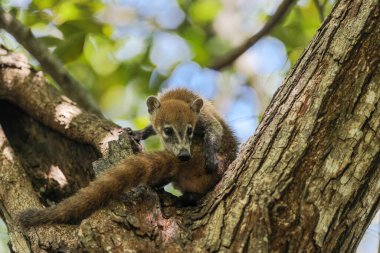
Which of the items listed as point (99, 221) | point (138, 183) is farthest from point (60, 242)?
point (138, 183)

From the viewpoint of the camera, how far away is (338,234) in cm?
368

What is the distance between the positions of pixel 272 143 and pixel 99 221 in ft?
4.54

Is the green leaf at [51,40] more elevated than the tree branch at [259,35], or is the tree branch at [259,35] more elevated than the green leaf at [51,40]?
the tree branch at [259,35]

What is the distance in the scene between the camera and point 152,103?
6898 mm

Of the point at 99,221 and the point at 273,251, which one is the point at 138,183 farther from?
the point at 273,251

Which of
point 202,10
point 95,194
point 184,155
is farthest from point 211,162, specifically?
point 202,10

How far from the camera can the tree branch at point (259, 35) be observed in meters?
6.35

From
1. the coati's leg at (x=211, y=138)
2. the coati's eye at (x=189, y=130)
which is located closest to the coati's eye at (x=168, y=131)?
the coati's eye at (x=189, y=130)

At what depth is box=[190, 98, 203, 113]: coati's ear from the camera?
6.64 metres

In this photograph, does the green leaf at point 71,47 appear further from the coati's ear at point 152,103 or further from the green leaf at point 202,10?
the green leaf at point 202,10

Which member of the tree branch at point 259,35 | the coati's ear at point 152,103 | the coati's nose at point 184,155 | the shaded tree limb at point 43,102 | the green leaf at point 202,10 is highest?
the green leaf at point 202,10

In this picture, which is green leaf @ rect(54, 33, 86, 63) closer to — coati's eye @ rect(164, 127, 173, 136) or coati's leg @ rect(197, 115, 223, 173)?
coati's eye @ rect(164, 127, 173, 136)

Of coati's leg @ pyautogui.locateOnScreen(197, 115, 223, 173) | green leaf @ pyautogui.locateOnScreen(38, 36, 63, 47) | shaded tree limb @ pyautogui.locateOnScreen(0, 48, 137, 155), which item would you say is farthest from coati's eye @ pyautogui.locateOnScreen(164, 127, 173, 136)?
green leaf @ pyautogui.locateOnScreen(38, 36, 63, 47)

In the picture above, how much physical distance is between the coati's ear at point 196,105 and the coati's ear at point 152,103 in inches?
18.2
